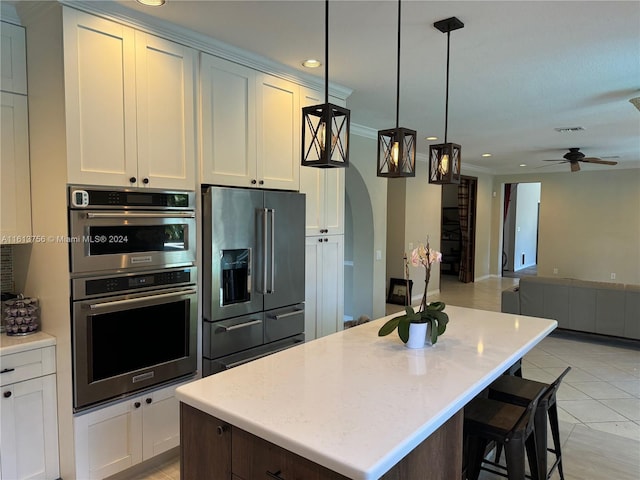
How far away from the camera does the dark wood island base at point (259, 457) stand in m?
1.31

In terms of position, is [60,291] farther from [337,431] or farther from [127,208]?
[337,431]

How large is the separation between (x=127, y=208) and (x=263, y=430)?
1.50 metres

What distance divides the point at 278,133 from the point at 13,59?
1551mm

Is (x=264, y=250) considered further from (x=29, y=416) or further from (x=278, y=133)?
(x=29, y=416)

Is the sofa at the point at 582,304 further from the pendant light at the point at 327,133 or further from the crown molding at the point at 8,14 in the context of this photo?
the crown molding at the point at 8,14

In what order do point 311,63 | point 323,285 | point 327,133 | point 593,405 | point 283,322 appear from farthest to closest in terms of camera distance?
point 593,405
point 323,285
point 283,322
point 311,63
point 327,133

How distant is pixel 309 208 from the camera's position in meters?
3.41

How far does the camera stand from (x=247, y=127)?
2889mm

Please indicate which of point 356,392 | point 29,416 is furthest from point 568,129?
point 29,416

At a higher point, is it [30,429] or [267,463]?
[267,463]

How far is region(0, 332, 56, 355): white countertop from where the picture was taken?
2.18m

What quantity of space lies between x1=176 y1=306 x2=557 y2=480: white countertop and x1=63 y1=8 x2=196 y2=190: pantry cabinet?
1.23 m

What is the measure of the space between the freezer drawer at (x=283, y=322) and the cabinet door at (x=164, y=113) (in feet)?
3.46

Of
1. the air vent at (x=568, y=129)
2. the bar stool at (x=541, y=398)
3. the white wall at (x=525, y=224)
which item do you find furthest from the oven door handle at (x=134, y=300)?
the white wall at (x=525, y=224)
